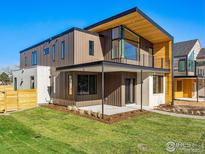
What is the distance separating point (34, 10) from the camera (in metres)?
16.1

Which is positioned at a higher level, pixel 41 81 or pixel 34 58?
pixel 34 58

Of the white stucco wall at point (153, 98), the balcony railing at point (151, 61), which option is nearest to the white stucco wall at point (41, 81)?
the balcony railing at point (151, 61)

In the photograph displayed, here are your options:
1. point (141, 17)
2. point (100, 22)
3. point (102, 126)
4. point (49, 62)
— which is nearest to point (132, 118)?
point (102, 126)

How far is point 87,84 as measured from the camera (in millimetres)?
13648

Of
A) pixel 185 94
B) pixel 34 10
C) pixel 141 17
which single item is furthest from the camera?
pixel 185 94

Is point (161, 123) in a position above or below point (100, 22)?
below

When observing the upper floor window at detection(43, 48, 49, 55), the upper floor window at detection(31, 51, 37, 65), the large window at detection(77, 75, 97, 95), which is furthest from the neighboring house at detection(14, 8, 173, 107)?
the upper floor window at detection(31, 51, 37, 65)

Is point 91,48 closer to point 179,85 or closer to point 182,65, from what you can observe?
point 182,65

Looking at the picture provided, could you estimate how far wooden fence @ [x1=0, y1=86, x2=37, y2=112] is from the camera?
11406 millimetres

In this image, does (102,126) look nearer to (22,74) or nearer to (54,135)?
(54,135)

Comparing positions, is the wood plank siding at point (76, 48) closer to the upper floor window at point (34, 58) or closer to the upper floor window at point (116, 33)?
the upper floor window at point (116, 33)

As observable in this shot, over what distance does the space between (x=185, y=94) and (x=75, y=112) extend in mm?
17651

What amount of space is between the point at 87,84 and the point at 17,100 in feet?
17.5

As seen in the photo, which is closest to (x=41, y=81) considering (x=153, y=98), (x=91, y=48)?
(x=91, y=48)
